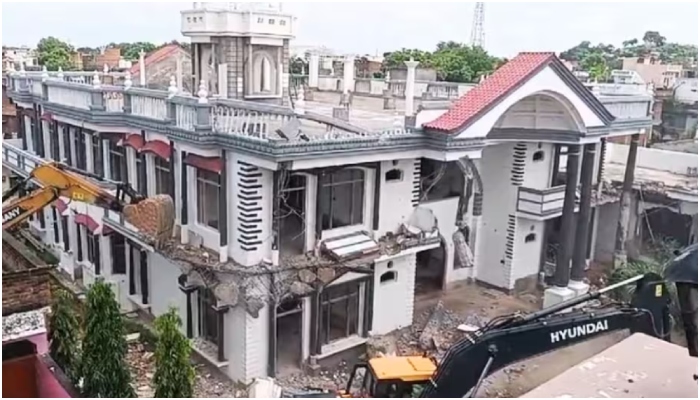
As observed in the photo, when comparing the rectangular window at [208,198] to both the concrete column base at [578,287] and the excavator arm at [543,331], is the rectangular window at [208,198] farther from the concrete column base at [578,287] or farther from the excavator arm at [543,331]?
the concrete column base at [578,287]

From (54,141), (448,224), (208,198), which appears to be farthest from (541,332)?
(54,141)

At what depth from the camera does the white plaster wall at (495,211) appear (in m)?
12.3

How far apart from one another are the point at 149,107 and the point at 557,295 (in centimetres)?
743

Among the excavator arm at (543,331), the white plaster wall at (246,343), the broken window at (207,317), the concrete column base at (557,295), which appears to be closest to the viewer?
the excavator arm at (543,331)

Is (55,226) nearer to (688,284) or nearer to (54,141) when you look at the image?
(54,141)

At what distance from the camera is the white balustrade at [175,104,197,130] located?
29.5 feet

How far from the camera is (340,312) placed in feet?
33.8

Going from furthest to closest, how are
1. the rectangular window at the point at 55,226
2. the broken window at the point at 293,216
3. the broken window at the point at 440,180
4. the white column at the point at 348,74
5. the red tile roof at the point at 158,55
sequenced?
the white column at the point at 348,74 < the red tile roof at the point at 158,55 < the rectangular window at the point at 55,226 < the broken window at the point at 440,180 < the broken window at the point at 293,216

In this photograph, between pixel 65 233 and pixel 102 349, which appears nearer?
pixel 102 349

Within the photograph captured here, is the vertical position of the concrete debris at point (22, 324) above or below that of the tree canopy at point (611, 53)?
below

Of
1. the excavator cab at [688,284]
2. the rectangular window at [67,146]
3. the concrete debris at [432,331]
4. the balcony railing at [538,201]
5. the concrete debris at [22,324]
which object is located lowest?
the concrete debris at [432,331]

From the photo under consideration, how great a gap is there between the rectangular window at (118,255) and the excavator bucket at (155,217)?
1904 millimetres

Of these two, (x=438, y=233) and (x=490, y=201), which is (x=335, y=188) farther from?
(x=490, y=201)

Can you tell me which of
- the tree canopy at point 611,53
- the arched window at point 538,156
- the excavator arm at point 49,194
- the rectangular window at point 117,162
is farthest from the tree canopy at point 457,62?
the excavator arm at point 49,194
